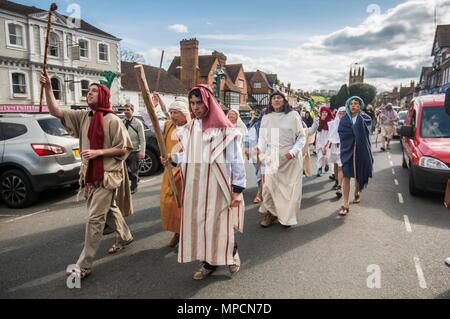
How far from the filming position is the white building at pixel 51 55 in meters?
24.8

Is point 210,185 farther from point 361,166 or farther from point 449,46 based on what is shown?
point 449,46

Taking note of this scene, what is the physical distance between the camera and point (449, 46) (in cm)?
4719

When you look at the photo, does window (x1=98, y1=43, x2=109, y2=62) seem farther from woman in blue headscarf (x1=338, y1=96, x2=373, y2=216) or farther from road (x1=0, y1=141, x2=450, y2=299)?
woman in blue headscarf (x1=338, y1=96, x2=373, y2=216)

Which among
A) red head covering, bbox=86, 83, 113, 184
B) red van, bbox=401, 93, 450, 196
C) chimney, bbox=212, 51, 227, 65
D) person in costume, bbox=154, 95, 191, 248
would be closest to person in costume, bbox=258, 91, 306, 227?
person in costume, bbox=154, 95, 191, 248

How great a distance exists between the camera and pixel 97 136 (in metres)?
3.72

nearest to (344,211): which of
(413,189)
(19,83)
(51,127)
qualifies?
(413,189)

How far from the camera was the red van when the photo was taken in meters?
6.30

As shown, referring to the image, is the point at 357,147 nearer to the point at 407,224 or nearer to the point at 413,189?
the point at 407,224

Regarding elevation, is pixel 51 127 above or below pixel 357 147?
above

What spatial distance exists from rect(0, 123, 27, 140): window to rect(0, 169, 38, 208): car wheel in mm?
696

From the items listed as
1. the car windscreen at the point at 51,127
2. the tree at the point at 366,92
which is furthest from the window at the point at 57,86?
the tree at the point at 366,92

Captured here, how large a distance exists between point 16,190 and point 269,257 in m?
5.15
